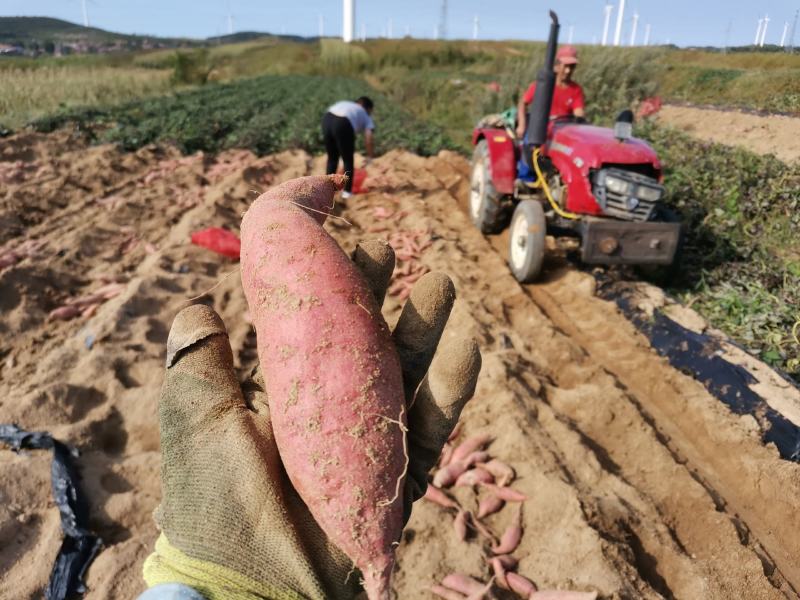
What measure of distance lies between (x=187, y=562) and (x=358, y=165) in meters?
9.47

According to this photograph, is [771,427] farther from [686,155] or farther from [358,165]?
[358,165]

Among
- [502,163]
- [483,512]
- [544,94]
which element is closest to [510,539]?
[483,512]

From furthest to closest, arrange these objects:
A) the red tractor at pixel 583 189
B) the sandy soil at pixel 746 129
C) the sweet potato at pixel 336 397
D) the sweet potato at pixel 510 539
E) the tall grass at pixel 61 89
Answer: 1. the tall grass at pixel 61 89
2. the sandy soil at pixel 746 129
3. the red tractor at pixel 583 189
4. the sweet potato at pixel 510 539
5. the sweet potato at pixel 336 397

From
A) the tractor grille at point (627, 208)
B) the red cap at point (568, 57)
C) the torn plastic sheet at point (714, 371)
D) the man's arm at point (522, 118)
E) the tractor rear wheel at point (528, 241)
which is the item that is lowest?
the torn plastic sheet at point (714, 371)

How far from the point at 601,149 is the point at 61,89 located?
1727cm

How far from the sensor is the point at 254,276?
61.6 inches

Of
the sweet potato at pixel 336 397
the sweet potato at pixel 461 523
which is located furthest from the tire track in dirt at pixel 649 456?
the sweet potato at pixel 336 397

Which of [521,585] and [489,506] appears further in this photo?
[489,506]

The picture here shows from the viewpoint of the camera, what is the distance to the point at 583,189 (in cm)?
511

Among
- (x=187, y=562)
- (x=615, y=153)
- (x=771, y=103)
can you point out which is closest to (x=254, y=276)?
(x=187, y=562)

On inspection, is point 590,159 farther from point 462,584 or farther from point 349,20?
point 349,20

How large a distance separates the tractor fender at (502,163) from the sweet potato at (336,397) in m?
4.82

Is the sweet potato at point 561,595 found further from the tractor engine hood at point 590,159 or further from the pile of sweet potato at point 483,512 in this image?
the tractor engine hood at point 590,159

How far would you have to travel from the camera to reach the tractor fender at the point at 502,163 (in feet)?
19.8
